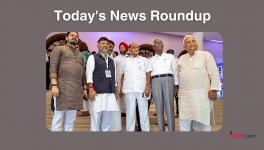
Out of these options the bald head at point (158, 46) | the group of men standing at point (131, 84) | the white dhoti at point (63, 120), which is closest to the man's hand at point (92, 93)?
the group of men standing at point (131, 84)

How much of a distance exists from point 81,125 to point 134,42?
1588mm

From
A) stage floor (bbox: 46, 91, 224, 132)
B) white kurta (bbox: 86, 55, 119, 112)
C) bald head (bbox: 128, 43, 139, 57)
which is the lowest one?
stage floor (bbox: 46, 91, 224, 132)

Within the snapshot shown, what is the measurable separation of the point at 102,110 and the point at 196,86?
1.45 meters

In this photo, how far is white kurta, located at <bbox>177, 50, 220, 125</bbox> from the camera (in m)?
5.53

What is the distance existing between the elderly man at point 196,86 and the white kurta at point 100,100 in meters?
1.05

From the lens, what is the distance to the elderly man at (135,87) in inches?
232

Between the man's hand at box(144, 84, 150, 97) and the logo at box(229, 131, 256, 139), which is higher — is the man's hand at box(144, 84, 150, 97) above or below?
above

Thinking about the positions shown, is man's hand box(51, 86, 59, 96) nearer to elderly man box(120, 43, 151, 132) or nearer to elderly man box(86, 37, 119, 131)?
elderly man box(86, 37, 119, 131)

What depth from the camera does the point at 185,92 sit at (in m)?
5.62

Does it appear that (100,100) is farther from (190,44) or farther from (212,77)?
(212,77)

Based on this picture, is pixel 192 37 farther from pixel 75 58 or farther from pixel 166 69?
pixel 75 58

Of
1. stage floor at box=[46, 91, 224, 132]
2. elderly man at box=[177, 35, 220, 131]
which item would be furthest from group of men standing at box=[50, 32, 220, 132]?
stage floor at box=[46, 91, 224, 132]

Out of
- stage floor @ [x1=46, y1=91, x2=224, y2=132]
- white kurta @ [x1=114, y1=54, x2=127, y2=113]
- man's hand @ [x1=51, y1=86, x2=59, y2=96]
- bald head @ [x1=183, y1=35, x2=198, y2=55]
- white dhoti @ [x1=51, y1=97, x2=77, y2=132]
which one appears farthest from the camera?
white kurta @ [x1=114, y1=54, x2=127, y2=113]

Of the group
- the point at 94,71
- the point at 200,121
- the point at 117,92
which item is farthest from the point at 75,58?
the point at 200,121
